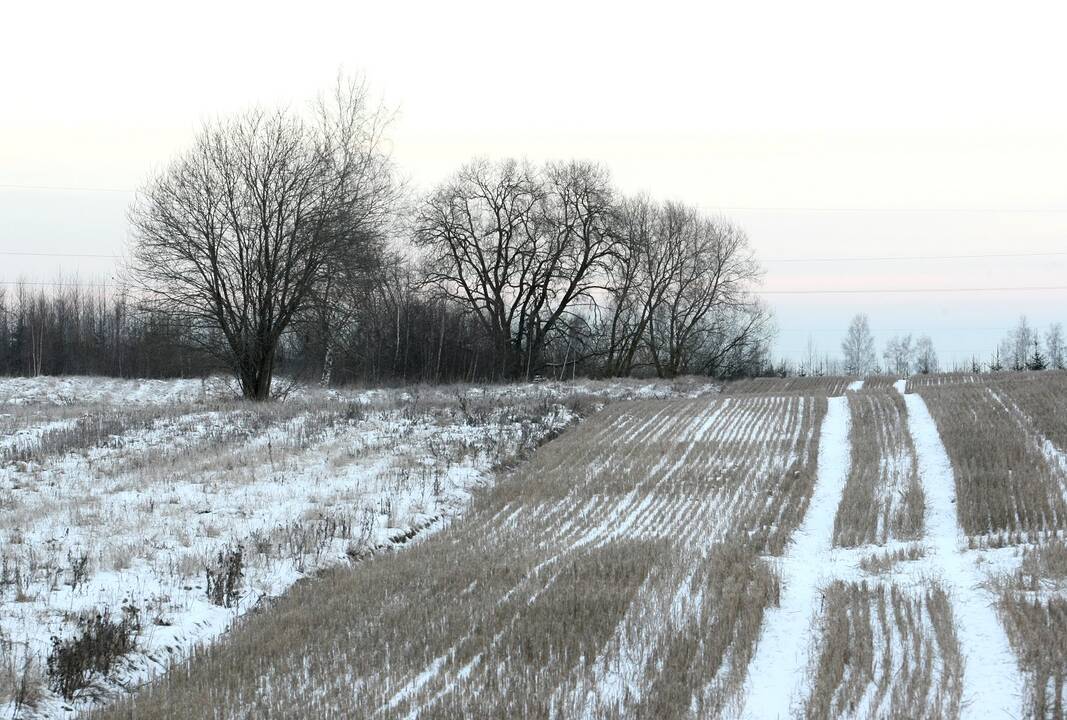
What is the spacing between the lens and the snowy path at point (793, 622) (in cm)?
584

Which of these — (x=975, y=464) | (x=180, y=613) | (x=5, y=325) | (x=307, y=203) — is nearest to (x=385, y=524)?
(x=180, y=613)

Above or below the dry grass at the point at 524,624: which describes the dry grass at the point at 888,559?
above

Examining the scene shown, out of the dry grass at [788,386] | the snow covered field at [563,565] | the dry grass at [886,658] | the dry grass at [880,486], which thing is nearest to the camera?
the dry grass at [886,658]

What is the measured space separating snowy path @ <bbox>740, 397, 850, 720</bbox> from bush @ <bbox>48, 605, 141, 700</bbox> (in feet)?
15.4

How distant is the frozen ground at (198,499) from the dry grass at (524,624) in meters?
0.67

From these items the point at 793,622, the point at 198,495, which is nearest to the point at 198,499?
the point at 198,495

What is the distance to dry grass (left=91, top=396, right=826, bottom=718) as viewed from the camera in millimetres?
5887

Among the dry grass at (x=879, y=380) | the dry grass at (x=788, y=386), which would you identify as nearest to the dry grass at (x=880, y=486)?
the dry grass at (x=788, y=386)

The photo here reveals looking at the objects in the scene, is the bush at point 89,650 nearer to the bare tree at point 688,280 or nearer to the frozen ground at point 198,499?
the frozen ground at point 198,499

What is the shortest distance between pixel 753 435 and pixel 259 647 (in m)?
16.3

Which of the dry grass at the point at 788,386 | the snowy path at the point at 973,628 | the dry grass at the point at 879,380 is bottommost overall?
the snowy path at the point at 973,628

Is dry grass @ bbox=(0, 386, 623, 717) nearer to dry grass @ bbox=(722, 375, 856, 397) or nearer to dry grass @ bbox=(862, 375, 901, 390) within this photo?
dry grass @ bbox=(722, 375, 856, 397)

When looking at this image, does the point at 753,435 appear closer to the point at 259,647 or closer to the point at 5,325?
the point at 259,647

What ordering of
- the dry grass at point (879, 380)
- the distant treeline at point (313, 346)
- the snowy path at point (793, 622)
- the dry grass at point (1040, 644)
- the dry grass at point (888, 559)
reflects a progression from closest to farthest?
the dry grass at point (1040, 644) → the snowy path at point (793, 622) → the dry grass at point (888, 559) → the distant treeline at point (313, 346) → the dry grass at point (879, 380)
